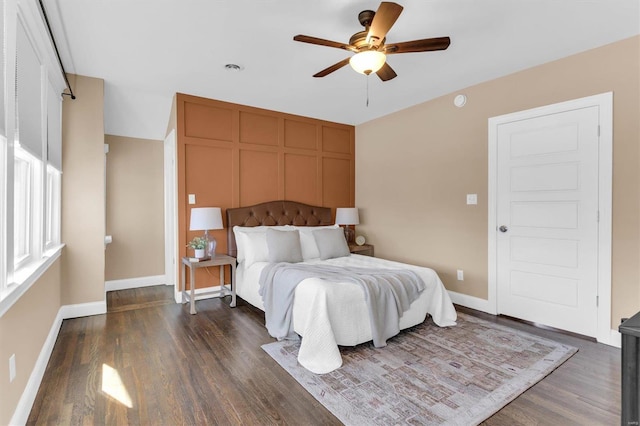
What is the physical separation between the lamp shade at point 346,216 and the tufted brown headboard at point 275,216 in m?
0.24

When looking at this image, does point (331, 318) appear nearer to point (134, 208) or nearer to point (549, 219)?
point (549, 219)

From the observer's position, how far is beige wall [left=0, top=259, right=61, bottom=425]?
1.65 metres

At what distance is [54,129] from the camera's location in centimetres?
321

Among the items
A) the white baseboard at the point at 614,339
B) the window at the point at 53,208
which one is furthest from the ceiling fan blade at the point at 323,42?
the white baseboard at the point at 614,339

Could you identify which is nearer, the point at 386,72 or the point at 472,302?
the point at 386,72

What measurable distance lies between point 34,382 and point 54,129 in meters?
2.32

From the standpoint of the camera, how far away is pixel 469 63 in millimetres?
3275

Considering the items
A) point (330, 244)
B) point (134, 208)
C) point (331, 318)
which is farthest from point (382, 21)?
point (134, 208)

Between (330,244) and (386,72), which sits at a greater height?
(386,72)

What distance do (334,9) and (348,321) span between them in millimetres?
2407

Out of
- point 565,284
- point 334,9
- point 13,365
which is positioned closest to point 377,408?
point 13,365

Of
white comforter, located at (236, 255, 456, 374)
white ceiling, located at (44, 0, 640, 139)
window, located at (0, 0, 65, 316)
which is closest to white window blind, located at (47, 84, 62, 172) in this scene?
window, located at (0, 0, 65, 316)

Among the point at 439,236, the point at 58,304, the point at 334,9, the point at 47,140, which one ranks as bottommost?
the point at 58,304

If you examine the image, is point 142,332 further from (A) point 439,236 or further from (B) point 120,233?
(A) point 439,236
